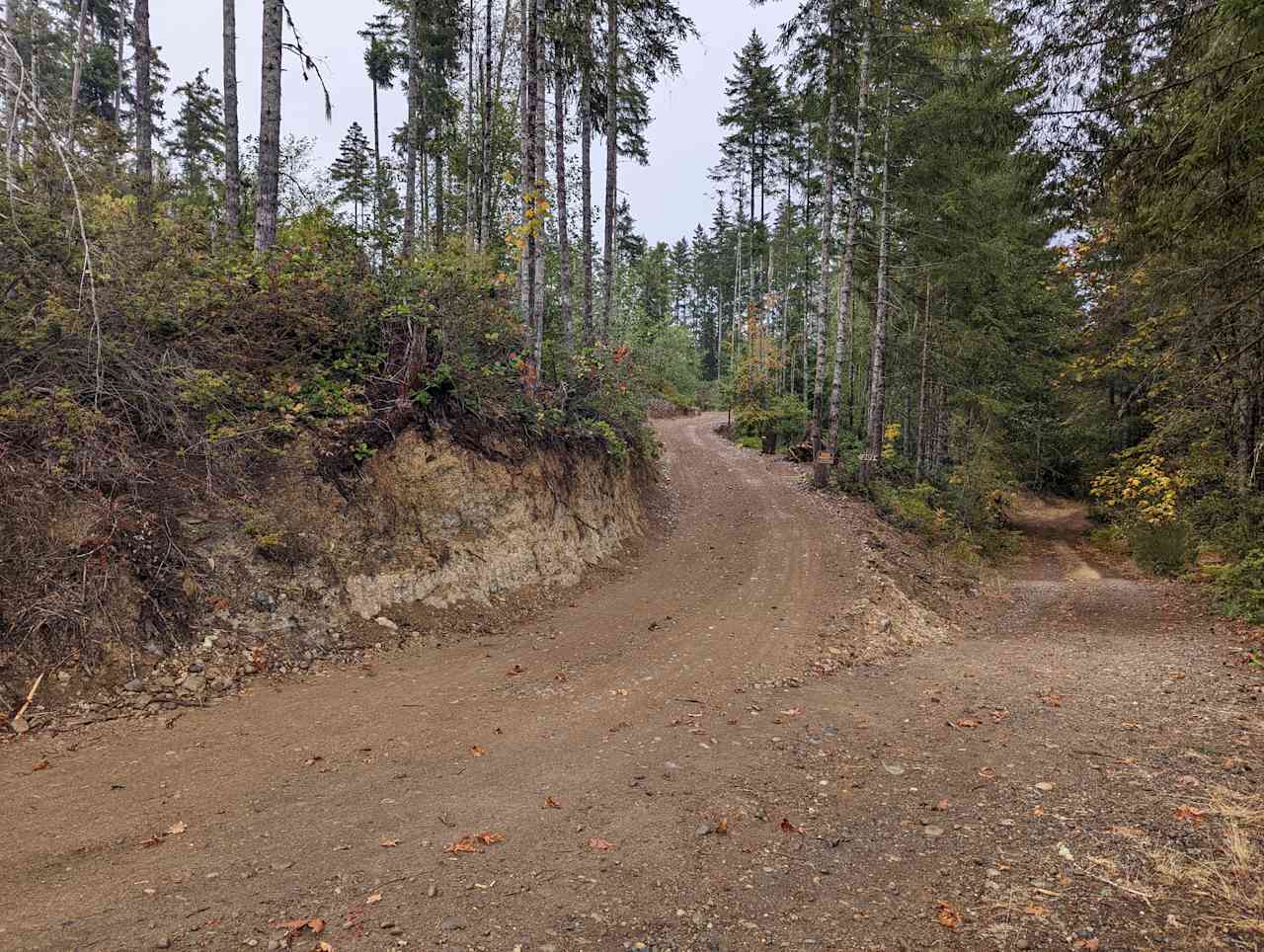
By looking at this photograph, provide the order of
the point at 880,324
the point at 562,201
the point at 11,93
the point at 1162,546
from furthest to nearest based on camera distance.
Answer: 1. the point at 880,324
2. the point at 562,201
3. the point at 1162,546
4. the point at 11,93

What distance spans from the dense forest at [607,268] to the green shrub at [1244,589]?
8 cm

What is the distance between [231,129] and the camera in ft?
47.3

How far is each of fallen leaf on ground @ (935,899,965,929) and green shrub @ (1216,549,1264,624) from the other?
1034 centimetres

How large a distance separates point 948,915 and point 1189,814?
7.11ft

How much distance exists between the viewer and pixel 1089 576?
56.2ft

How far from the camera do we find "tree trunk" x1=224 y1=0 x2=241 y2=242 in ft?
44.0

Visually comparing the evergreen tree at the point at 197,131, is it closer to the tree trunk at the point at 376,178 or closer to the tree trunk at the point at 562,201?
the tree trunk at the point at 376,178

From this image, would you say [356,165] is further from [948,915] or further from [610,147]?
[948,915]

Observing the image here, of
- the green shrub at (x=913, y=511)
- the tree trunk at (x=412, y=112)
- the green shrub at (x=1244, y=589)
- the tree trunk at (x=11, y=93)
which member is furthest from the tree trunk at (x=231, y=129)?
the green shrub at (x=1244, y=589)

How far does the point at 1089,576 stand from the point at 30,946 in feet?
69.7

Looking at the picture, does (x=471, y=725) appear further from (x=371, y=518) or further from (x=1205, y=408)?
(x=1205, y=408)

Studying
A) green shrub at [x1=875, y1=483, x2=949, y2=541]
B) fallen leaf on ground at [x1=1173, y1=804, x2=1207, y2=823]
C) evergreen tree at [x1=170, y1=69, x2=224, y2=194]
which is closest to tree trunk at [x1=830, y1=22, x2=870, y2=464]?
green shrub at [x1=875, y1=483, x2=949, y2=541]

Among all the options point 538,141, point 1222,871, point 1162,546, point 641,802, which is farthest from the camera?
point 1162,546

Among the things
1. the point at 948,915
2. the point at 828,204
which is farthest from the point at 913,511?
the point at 948,915
